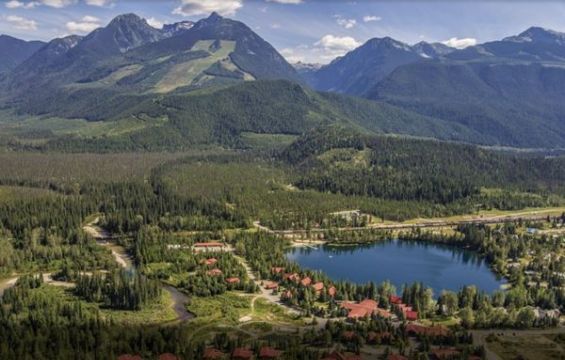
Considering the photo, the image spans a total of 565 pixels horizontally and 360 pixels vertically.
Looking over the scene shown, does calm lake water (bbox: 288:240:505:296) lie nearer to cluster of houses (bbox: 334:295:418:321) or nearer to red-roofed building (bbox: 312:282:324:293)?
red-roofed building (bbox: 312:282:324:293)

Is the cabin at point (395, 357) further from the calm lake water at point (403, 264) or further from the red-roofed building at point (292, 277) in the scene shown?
the calm lake water at point (403, 264)

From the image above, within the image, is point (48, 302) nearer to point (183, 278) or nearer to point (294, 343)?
point (183, 278)

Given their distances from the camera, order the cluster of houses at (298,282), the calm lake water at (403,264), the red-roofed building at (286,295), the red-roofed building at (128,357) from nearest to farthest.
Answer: the red-roofed building at (128,357), the red-roofed building at (286,295), the cluster of houses at (298,282), the calm lake water at (403,264)

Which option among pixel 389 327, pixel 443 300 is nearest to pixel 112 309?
pixel 389 327

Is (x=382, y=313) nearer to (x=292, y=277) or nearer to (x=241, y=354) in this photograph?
(x=292, y=277)

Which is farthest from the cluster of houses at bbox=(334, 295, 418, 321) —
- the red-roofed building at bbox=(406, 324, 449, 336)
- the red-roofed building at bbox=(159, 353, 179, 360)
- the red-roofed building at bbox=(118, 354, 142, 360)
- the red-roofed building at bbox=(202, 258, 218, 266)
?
the red-roofed building at bbox=(118, 354, 142, 360)

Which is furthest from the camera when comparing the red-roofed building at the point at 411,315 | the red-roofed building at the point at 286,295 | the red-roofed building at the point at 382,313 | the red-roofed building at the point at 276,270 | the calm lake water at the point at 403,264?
the calm lake water at the point at 403,264

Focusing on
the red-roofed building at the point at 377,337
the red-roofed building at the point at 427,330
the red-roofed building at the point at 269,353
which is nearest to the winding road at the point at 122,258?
the red-roofed building at the point at 269,353

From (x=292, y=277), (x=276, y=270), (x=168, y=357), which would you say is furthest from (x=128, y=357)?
(x=276, y=270)
